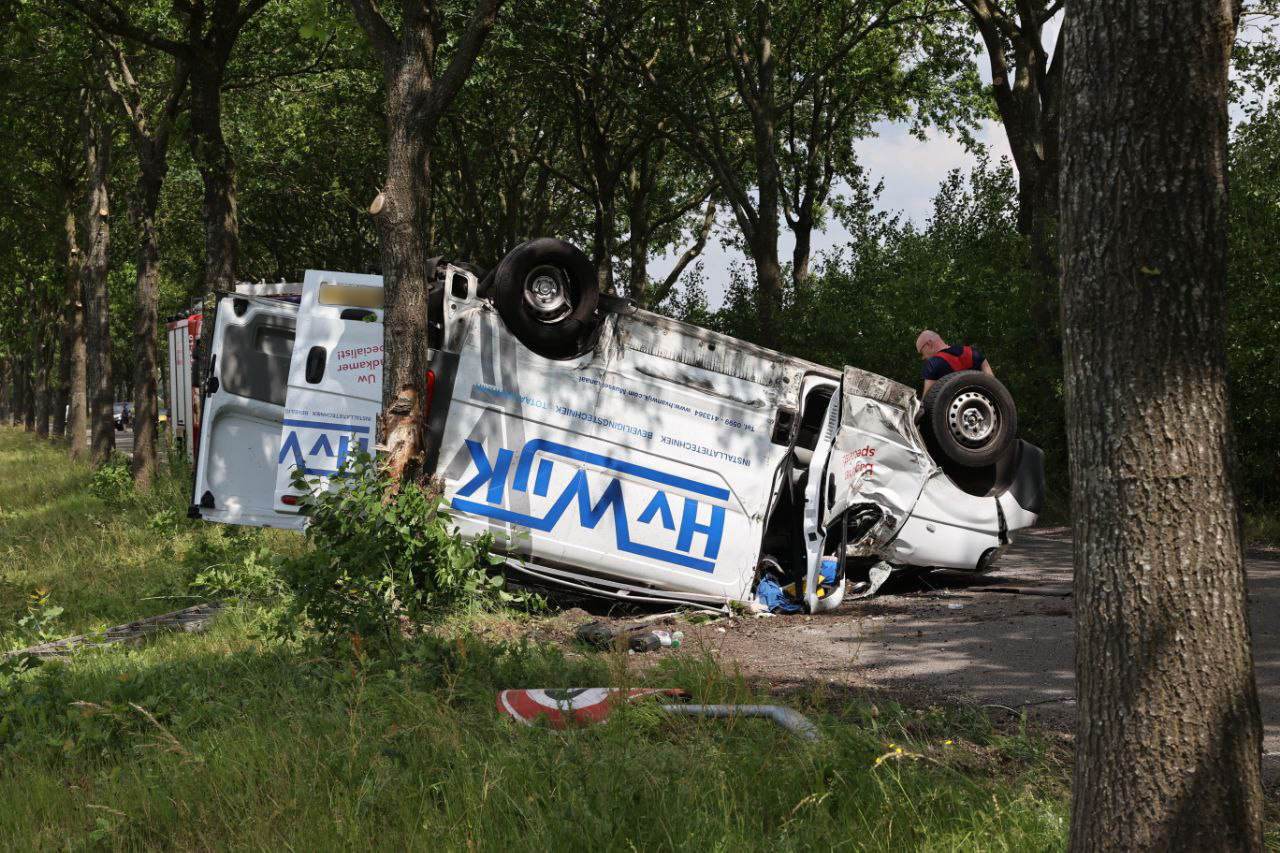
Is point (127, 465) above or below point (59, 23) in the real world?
below

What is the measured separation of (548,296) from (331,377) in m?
2.27

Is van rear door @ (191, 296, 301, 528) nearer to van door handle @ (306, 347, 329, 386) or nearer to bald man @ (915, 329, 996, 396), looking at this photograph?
van door handle @ (306, 347, 329, 386)

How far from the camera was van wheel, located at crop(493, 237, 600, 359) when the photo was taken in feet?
26.5

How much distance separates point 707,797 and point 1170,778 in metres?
1.54

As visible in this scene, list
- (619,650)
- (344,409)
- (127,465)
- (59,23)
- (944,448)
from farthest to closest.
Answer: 1. (127,465)
2. (59,23)
3. (344,409)
4. (944,448)
5. (619,650)

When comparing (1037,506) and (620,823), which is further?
(1037,506)

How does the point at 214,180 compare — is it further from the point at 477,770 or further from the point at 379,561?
the point at 477,770

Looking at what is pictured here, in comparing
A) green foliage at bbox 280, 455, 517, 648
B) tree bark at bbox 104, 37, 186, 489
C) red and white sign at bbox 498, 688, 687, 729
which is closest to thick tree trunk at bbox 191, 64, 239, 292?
tree bark at bbox 104, 37, 186, 489

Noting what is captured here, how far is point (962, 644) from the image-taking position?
23.2 ft

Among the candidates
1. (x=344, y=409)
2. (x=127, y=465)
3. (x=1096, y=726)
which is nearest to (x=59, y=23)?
(x=127, y=465)

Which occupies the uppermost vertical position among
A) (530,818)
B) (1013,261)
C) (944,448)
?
(1013,261)

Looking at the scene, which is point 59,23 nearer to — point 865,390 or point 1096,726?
point 865,390

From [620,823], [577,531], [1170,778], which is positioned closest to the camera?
[1170,778]

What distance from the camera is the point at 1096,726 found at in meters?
2.97
